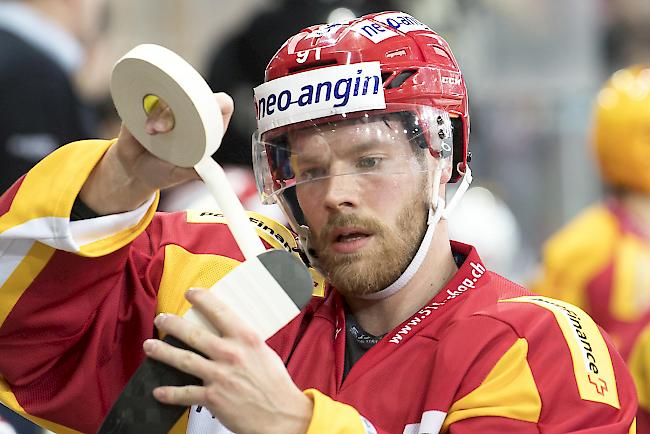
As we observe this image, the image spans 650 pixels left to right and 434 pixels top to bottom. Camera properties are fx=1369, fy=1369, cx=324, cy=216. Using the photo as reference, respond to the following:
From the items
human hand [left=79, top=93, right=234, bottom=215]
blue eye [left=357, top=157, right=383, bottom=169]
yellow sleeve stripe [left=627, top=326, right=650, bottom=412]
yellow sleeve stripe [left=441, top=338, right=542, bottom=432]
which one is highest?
human hand [left=79, top=93, right=234, bottom=215]

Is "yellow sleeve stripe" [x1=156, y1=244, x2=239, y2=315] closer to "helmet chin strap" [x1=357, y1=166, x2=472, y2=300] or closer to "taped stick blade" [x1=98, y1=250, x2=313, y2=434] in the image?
"helmet chin strap" [x1=357, y1=166, x2=472, y2=300]

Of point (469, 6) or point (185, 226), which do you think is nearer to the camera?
point (185, 226)

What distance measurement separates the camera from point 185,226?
2.69 meters

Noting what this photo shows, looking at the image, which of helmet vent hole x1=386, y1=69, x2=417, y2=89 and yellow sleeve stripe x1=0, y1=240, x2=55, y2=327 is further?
helmet vent hole x1=386, y1=69, x2=417, y2=89

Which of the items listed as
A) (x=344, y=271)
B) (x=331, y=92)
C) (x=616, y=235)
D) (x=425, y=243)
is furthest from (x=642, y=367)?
(x=331, y=92)

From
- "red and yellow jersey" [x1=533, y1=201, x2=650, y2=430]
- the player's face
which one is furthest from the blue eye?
"red and yellow jersey" [x1=533, y1=201, x2=650, y2=430]

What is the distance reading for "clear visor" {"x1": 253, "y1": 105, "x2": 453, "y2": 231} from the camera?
8.10ft

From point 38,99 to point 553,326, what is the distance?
7.55ft

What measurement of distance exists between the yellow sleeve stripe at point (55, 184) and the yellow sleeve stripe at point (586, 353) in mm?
785

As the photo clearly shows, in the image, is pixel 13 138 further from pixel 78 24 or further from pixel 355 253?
pixel 355 253

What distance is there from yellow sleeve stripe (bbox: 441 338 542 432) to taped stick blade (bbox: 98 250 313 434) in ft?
1.29

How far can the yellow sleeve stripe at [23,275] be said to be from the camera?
2324 millimetres

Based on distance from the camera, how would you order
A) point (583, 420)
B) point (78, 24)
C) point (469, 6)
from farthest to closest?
point (469, 6) < point (78, 24) < point (583, 420)

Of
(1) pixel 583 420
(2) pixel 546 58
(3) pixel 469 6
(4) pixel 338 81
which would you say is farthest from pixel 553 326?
(2) pixel 546 58
